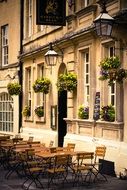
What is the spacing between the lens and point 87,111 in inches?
675

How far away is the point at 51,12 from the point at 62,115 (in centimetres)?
431

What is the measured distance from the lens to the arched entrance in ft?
66.2

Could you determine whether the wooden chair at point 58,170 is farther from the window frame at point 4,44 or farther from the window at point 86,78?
the window frame at point 4,44

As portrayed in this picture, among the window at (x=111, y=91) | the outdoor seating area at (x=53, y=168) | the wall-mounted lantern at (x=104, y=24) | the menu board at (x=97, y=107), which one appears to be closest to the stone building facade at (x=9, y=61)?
the outdoor seating area at (x=53, y=168)

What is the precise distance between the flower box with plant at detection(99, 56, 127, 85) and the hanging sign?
168 inches

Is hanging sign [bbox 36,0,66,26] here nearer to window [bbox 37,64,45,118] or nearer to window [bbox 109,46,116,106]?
window [bbox 109,46,116,106]

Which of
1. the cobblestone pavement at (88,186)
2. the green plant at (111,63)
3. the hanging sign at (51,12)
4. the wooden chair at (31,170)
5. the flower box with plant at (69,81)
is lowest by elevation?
the cobblestone pavement at (88,186)

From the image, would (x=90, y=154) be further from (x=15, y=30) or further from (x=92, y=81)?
(x=15, y=30)

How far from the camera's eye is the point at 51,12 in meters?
18.2

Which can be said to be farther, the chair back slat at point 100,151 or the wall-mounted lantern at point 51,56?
the wall-mounted lantern at point 51,56

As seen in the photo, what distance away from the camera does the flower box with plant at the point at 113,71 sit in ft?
46.4

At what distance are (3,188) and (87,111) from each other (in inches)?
198

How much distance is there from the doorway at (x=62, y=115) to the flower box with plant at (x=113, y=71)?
595cm

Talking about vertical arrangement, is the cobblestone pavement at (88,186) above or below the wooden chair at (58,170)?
below
